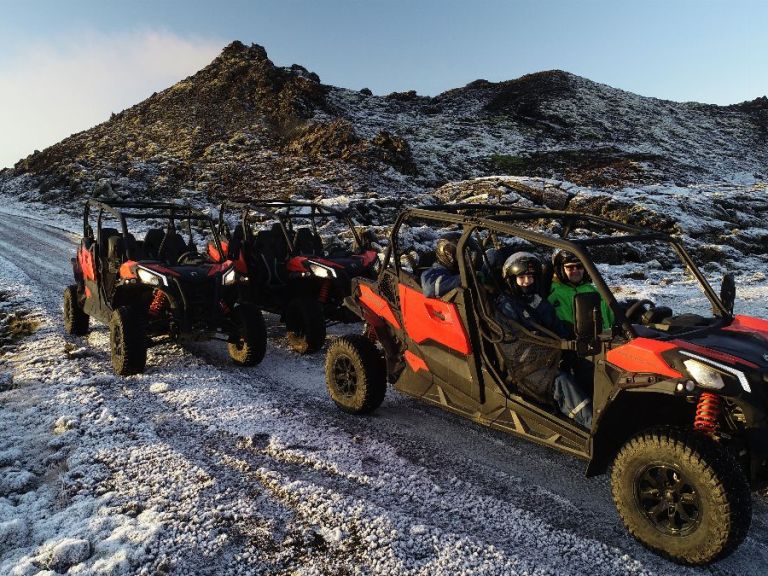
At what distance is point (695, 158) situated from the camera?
4462cm

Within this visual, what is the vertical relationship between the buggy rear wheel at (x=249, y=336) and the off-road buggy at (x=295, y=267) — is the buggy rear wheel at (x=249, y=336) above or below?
below

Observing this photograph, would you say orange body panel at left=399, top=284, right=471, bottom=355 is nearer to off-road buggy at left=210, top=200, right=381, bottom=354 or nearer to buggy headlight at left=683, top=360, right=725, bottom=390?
buggy headlight at left=683, top=360, right=725, bottom=390

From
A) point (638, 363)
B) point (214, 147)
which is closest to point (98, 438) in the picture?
point (638, 363)

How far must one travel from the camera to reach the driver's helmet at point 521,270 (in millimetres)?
4410

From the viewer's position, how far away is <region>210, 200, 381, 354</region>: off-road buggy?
26.9ft

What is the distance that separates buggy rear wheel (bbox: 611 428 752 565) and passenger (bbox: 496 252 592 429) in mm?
465

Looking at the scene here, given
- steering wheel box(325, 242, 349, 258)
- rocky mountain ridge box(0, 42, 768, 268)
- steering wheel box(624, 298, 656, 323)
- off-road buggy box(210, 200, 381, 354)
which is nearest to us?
steering wheel box(624, 298, 656, 323)

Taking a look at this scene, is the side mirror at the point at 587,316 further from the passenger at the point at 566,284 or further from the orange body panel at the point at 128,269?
the orange body panel at the point at 128,269

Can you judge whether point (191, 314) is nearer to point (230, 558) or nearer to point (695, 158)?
point (230, 558)

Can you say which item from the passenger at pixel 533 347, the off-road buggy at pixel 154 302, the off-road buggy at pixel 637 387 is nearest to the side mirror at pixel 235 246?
the off-road buggy at pixel 154 302

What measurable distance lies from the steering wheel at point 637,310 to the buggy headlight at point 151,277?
207 inches

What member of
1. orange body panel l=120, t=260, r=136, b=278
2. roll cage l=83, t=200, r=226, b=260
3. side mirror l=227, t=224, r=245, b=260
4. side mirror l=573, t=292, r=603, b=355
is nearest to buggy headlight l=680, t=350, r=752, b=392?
side mirror l=573, t=292, r=603, b=355

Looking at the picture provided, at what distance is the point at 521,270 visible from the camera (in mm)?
4402

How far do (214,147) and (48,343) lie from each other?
35.6m
